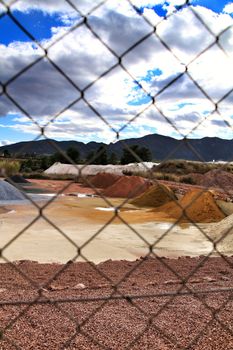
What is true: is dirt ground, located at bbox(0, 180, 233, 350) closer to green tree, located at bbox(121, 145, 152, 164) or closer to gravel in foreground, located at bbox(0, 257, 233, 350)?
gravel in foreground, located at bbox(0, 257, 233, 350)

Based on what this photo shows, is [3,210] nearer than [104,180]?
Yes

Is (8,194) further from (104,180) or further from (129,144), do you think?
(129,144)

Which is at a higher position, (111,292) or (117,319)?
(117,319)

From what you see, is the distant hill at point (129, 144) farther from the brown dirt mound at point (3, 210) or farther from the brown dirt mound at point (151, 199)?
the brown dirt mound at point (151, 199)

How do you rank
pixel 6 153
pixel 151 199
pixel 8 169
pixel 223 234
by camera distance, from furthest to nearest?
pixel 151 199 → pixel 223 234 → pixel 8 169 → pixel 6 153

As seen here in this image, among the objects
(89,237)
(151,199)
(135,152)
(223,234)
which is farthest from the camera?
(151,199)

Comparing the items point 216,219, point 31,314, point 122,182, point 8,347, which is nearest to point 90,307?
point 31,314

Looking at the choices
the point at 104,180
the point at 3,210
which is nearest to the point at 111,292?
the point at 3,210

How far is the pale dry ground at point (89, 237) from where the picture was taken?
6.05 m

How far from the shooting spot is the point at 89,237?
24.4 ft

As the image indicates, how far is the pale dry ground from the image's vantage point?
605 cm

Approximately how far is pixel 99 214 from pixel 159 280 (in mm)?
5926

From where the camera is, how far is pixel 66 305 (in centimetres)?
262

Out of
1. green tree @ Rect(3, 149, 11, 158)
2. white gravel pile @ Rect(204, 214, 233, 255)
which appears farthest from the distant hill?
white gravel pile @ Rect(204, 214, 233, 255)
